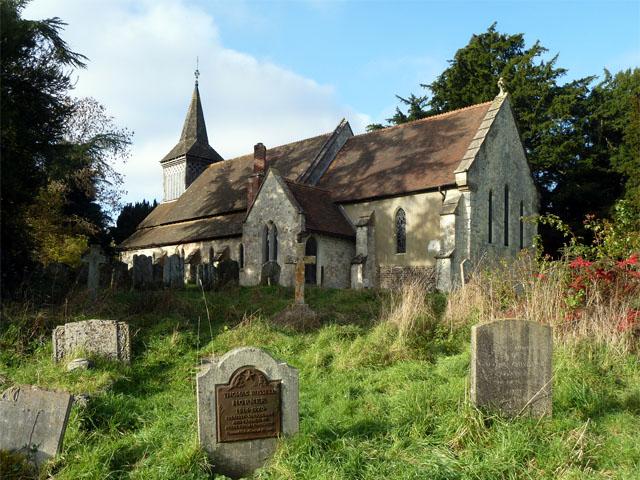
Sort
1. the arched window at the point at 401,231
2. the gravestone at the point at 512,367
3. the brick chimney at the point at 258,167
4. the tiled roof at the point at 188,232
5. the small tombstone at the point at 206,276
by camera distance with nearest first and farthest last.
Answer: the gravestone at the point at 512,367 < the small tombstone at the point at 206,276 < the arched window at the point at 401,231 < the brick chimney at the point at 258,167 < the tiled roof at the point at 188,232

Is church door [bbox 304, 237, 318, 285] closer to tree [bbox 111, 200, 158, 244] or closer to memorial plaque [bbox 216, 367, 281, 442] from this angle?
memorial plaque [bbox 216, 367, 281, 442]

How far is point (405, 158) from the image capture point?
26.3m

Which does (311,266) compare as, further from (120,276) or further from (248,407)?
(248,407)

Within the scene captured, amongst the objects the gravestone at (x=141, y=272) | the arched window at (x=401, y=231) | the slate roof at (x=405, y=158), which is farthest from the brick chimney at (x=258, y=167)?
the gravestone at (x=141, y=272)

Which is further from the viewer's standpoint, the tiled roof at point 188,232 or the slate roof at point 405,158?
the tiled roof at point 188,232

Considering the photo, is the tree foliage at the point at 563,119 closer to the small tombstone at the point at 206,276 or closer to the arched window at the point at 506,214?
the arched window at the point at 506,214

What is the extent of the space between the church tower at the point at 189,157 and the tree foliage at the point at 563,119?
16.7 m

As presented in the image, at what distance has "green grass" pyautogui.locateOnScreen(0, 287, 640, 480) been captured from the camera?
5953mm

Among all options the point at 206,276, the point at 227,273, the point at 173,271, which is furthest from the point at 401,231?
the point at 173,271

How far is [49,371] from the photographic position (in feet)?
30.6

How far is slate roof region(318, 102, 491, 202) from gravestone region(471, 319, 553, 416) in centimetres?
1670

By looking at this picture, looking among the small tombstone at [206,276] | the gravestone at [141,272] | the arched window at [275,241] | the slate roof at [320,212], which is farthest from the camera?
the arched window at [275,241]

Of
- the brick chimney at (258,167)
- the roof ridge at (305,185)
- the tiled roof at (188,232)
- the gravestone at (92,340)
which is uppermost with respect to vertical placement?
the brick chimney at (258,167)

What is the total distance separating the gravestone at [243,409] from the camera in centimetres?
631
